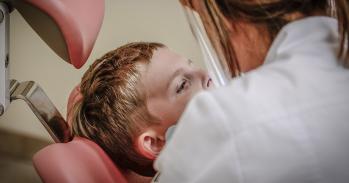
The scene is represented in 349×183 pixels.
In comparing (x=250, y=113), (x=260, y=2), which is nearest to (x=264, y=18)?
(x=260, y=2)

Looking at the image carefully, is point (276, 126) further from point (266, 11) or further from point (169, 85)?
point (169, 85)

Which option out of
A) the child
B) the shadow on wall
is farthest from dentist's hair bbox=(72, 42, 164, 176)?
the shadow on wall

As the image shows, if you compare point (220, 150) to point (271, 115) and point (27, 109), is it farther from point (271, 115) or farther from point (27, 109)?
point (27, 109)

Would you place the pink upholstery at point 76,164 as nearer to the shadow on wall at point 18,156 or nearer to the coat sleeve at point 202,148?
the coat sleeve at point 202,148

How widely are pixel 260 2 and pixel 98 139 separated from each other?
1.77ft

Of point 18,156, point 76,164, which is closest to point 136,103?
point 76,164

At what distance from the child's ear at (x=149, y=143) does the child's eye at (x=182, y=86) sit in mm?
115

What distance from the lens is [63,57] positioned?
2.84 feet

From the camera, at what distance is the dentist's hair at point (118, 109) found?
0.99m

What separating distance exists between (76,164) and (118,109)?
6.8 inches

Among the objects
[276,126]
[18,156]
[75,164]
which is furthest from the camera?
[18,156]

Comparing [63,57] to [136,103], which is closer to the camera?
[63,57]

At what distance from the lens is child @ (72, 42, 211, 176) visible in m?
0.99

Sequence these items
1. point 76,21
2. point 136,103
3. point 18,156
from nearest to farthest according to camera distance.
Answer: point 76,21, point 136,103, point 18,156
